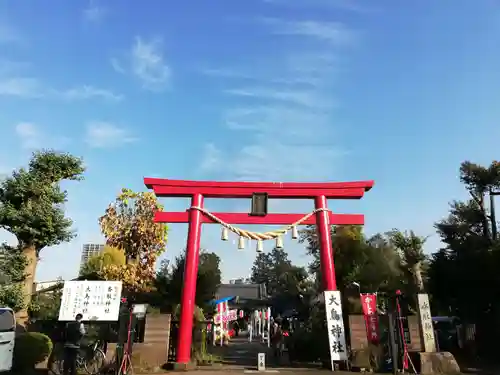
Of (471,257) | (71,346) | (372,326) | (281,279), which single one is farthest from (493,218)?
(281,279)

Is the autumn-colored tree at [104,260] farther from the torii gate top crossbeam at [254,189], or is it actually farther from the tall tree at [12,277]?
the torii gate top crossbeam at [254,189]

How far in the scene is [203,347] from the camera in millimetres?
16359

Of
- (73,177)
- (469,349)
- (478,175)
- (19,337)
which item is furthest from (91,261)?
(478,175)

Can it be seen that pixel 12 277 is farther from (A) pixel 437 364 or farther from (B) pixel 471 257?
(B) pixel 471 257

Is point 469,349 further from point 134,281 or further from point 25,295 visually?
point 25,295

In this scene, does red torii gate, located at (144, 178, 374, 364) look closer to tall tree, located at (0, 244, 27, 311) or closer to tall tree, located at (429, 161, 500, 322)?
tall tree, located at (0, 244, 27, 311)

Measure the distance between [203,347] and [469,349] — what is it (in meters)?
11.8

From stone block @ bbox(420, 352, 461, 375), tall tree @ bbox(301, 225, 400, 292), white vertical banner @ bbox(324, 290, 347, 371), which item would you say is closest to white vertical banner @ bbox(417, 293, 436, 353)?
stone block @ bbox(420, 352, 461, 375)

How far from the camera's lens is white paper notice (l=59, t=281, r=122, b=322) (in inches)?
509

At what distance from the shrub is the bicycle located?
96 cm

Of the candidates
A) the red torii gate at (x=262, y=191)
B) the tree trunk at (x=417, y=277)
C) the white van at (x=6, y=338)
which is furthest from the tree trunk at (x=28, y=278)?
the tree trunk at (x=417, y=277)

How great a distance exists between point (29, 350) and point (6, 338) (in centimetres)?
169

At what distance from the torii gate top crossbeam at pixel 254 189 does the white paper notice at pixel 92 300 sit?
3.96 meters

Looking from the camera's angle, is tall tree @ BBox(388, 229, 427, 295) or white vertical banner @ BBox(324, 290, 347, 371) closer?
white vertical banner @ BBox(324, 290, 347, 371)
